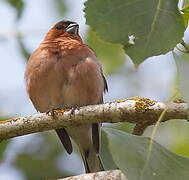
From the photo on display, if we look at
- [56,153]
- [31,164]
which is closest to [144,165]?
[31,164]

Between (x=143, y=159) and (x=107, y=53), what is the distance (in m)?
3.72

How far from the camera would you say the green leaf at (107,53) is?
592 centimetres

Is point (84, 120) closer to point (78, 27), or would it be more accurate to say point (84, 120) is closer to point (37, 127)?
point (37, 127)

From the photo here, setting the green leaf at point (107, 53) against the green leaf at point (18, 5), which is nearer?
the green leaf at point (18, 5)

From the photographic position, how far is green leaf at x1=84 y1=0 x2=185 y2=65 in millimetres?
2693

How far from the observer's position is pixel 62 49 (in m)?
5.73

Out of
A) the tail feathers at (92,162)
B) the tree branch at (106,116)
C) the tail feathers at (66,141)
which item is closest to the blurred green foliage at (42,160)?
the tail feathers at (92,162)

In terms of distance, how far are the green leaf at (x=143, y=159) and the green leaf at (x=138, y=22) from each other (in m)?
0.43

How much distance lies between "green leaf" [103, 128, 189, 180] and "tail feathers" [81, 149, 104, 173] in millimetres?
2929

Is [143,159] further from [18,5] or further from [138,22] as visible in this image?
[18,5]

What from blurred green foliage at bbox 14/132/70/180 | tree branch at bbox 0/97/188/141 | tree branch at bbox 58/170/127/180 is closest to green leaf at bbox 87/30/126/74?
blurred green foliage at bbox 14/132/70/180

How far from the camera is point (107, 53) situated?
6262mm

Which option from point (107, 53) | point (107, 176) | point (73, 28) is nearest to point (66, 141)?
point (107, 53)

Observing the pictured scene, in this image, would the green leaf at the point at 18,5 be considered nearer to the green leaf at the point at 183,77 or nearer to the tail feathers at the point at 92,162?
the tail feathers at the point at 92,162
